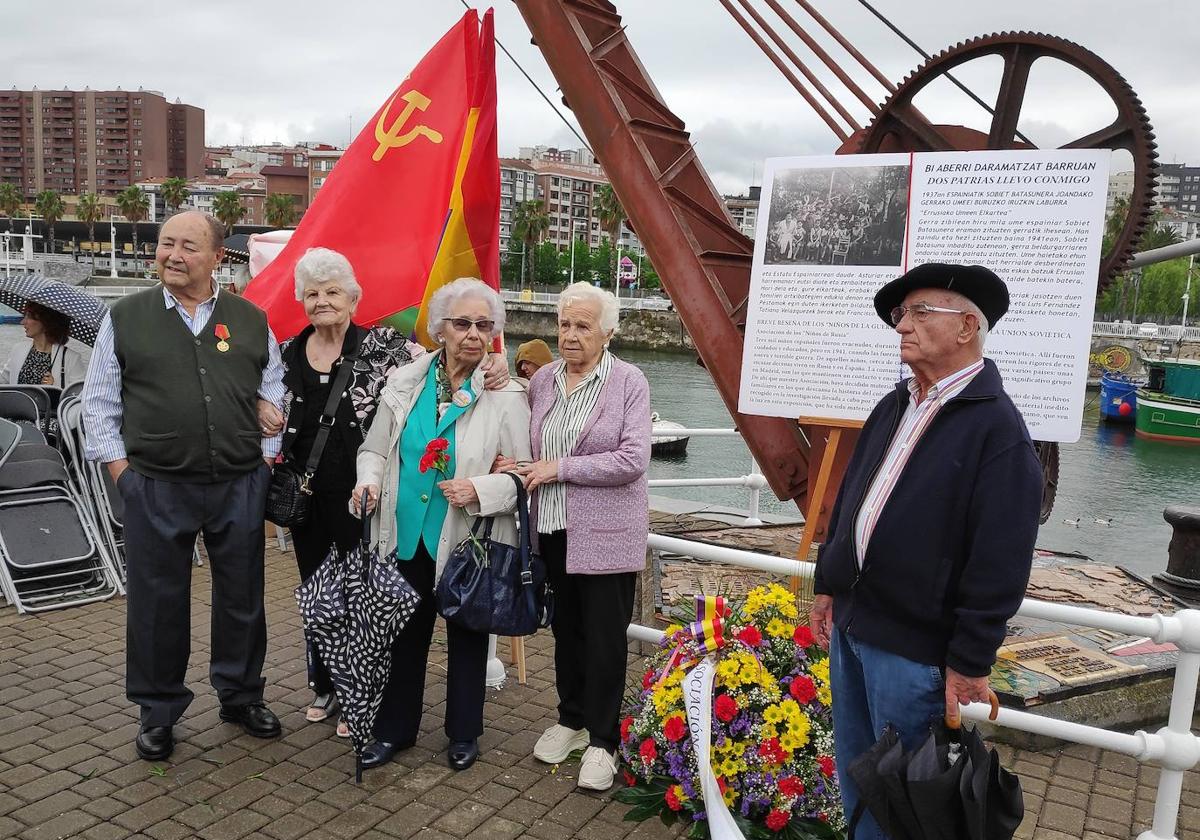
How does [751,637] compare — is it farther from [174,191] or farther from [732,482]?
[174,191]

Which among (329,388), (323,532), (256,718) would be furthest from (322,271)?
(256,718)

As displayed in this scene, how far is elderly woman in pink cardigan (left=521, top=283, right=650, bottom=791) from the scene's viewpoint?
3.48 m

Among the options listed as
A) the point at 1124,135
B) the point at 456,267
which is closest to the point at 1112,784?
the point at 1124,135

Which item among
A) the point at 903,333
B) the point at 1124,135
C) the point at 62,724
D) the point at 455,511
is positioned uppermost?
the point at 1124,135

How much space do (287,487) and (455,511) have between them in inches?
27.9

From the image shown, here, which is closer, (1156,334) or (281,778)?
(281,778)

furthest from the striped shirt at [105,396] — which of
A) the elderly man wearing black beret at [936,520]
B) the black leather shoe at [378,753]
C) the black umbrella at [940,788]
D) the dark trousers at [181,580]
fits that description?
the black umbrella at [940,788]

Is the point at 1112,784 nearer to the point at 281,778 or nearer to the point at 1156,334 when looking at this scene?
the point at 281,778

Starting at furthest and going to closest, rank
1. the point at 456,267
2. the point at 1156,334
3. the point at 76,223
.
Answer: the point at 76,223 → the point at 1156,334 → the point at 456,267

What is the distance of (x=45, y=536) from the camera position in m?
5.70

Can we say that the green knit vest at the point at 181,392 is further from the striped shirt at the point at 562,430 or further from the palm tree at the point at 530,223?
the palm tree at the point at 530,223

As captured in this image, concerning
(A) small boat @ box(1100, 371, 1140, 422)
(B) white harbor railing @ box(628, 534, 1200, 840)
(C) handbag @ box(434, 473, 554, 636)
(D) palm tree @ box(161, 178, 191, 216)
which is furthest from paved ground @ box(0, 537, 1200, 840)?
(D) palm tree @ box(161, 178, 191, 216)

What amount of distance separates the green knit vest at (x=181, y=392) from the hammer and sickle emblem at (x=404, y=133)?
1.98 m

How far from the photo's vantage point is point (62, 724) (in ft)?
13.3
